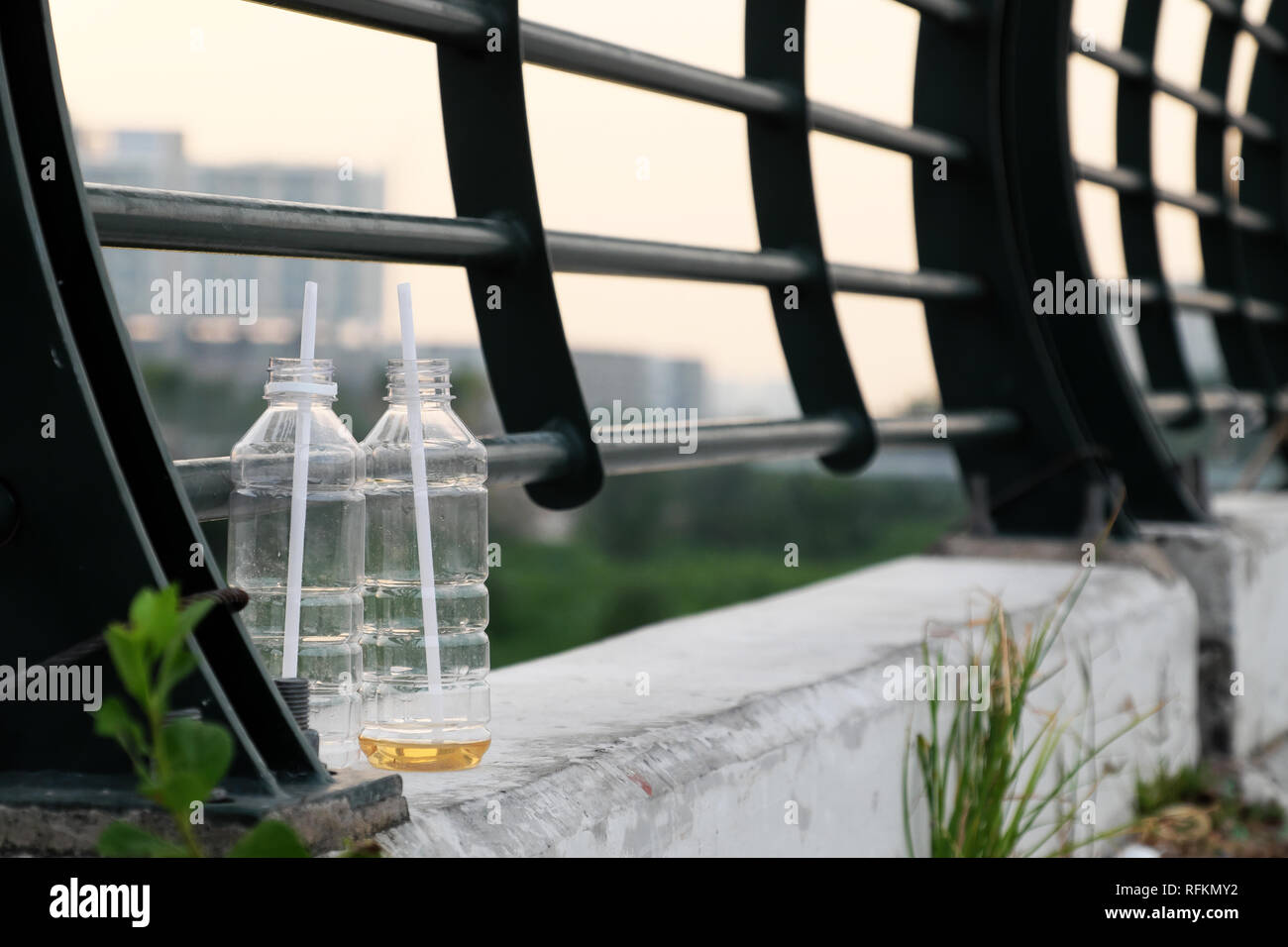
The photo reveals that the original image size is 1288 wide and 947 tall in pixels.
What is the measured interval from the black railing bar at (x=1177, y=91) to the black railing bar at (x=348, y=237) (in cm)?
167

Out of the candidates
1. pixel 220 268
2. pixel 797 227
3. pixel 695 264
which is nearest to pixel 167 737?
pixel 695 264

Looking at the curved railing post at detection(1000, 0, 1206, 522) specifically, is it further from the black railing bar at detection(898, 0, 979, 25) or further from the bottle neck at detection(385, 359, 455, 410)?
the bottle neck at detection(385, 359, 455, 410)

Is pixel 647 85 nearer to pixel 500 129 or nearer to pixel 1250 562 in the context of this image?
pixel 500 129

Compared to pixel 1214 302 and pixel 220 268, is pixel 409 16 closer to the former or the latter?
pixel 1214 302

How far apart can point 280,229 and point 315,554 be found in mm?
367

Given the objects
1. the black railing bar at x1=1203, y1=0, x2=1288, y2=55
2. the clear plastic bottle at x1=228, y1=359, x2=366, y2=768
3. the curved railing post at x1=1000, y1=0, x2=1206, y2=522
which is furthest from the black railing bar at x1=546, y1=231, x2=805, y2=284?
the black railing bar at x1=1203, y1=0, x2=1288, y2=55

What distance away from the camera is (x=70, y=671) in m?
1.16

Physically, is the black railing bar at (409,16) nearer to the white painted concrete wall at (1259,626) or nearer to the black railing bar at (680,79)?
the black railing bar at (680,79)

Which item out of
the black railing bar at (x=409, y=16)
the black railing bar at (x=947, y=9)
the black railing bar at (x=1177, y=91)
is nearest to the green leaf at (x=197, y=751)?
the black railing bar at (x=409, y=16)

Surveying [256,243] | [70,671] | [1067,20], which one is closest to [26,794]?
[70,671]

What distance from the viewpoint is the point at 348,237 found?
5.46ft

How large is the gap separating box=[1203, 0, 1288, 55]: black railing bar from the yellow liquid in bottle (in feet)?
13.2

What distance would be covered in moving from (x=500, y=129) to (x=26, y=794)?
1066mm

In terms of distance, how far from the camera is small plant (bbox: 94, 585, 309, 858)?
0.73 meters
